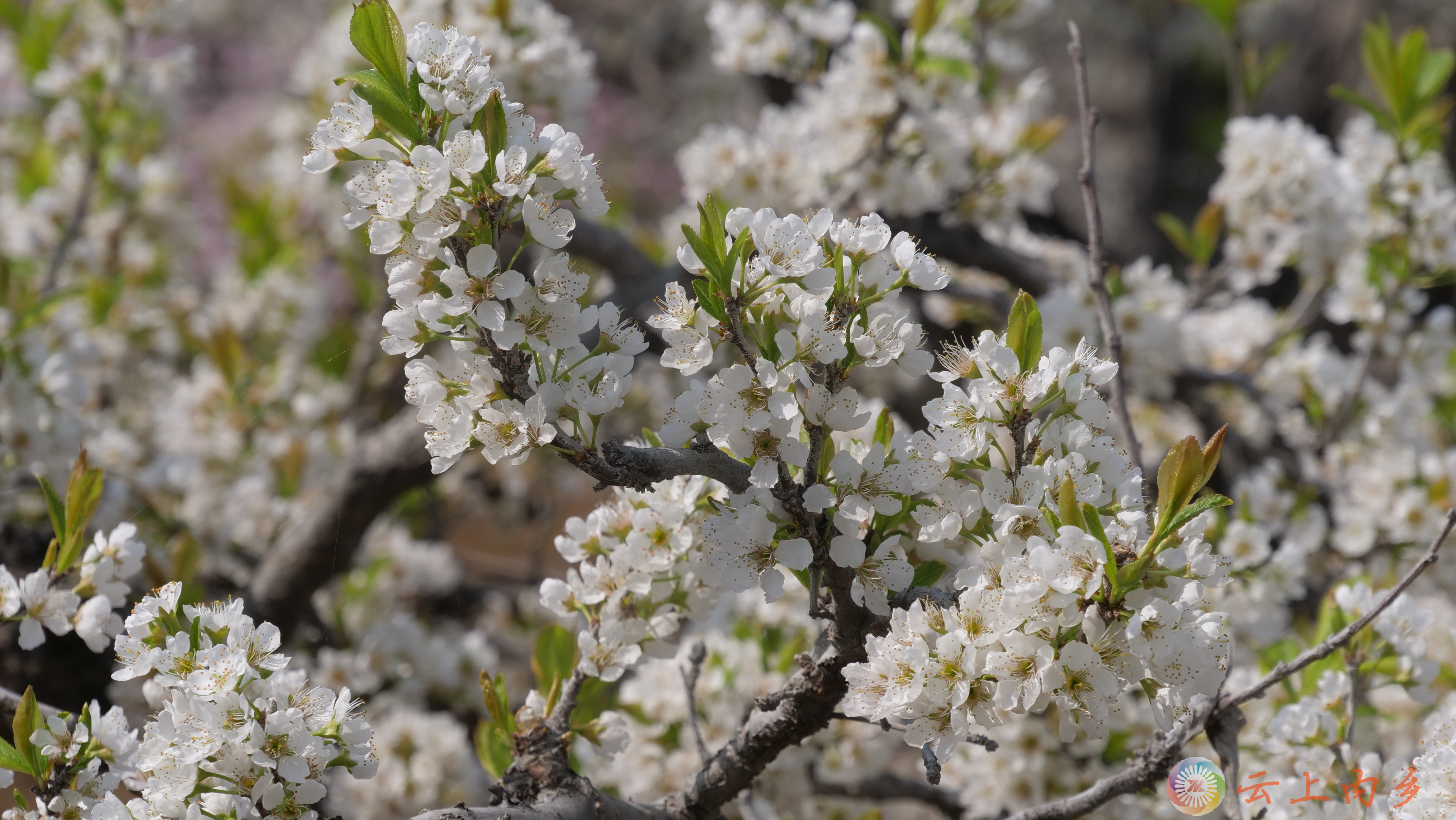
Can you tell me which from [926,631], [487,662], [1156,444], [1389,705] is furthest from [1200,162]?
[926,631]

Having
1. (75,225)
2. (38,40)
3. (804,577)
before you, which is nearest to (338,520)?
(75,225)

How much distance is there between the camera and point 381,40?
96cm

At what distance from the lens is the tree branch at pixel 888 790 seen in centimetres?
198

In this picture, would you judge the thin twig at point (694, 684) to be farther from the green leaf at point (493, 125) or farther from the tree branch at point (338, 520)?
the tree branch at point (338, 520)

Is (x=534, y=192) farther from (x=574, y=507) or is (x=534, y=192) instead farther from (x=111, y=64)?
(x=574, y=507)

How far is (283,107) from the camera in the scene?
507 centimetres

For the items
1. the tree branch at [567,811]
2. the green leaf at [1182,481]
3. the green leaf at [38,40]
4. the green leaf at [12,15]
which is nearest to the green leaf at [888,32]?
the green leaf at [1182,481]

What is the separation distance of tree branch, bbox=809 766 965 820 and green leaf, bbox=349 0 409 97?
4.99ft

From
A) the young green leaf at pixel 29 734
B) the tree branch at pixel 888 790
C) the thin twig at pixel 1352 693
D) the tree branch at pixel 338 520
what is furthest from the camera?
the tree branch at pixel 338 520

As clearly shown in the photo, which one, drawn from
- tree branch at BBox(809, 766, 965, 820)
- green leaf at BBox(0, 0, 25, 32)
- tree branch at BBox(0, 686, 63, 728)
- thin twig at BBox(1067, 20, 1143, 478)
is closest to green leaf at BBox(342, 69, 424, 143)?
tree branch at BBox(0, 686, 63, 728)

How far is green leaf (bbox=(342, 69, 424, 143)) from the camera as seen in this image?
93 cm

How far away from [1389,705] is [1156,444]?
115 centimetres

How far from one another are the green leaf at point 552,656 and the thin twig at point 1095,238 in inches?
34.1

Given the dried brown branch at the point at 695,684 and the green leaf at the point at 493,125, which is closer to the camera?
the green leaf at the point at 493,125
